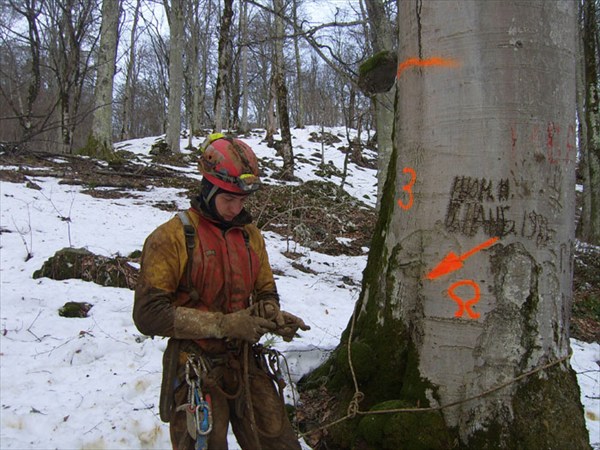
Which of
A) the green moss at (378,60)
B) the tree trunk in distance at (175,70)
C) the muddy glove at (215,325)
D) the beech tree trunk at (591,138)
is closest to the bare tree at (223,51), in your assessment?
the tree trunk in distance at (175,70)

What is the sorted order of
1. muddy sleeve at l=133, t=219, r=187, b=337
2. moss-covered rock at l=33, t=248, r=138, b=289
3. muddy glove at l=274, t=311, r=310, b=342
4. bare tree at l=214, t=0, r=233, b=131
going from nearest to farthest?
muddy sleeve at l=133, t=219, r=187, b=337 < muddy glove at l=274, t=311, r=310, b=342 < moss-covered rock at l=33, t=248, r=138, b=289 < bare tree at l=214, t=0, r=233, b=131

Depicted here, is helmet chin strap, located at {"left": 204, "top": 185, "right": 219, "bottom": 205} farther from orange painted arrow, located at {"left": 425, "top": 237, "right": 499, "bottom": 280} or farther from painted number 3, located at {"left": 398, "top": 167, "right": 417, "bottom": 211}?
orange painted arrow, located at {"left": 425, "top": 237, "right": 499, "bottom": 280}

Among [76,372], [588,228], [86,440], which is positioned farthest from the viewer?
[588,228]

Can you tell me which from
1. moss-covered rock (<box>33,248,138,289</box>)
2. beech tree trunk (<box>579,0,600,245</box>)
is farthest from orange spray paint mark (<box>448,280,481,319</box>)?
beech tree trunk (<box>579,0,600,245</box>)

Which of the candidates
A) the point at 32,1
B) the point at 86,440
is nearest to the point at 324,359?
the point at 86,440

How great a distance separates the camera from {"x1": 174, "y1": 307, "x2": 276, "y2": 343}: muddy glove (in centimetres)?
186

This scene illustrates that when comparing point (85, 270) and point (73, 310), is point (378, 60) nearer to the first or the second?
point (73, 310)

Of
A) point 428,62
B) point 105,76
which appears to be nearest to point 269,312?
point 428,62

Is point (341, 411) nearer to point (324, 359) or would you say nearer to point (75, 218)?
point (324, 359)

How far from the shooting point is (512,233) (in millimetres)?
1910

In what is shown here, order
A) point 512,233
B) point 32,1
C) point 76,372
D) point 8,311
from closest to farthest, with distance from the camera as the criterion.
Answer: point 512,233 < point 76,372 < point 8,311 < point 32,1

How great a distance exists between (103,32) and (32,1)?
1.91 meters

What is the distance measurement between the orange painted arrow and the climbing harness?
1142 mm

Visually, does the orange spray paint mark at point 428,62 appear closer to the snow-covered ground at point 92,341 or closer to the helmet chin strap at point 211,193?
the helmet chin strap at point 211,193
